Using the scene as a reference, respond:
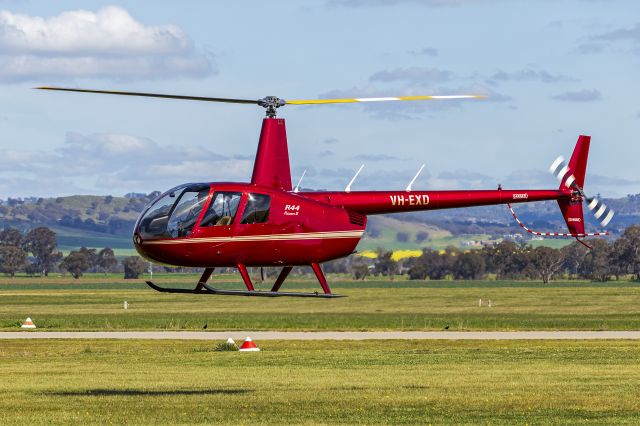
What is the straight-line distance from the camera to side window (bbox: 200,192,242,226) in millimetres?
31609

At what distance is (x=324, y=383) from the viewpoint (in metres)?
52.7

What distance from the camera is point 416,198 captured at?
3569 cm

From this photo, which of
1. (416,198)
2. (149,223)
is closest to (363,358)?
(416,198)

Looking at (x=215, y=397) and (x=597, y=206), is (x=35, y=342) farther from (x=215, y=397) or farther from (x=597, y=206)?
(x=597, y=206)

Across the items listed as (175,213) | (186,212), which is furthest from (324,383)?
(175,213)

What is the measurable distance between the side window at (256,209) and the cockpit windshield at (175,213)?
1.03 metres

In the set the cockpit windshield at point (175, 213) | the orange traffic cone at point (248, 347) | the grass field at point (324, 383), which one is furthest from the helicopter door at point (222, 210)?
the orange traffic cone at point (248, 347)

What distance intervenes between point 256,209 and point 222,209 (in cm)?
78

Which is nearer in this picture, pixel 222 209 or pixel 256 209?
pixel 222 209

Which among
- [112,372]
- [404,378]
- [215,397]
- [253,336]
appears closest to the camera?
[215,397]

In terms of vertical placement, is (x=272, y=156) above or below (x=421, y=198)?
above

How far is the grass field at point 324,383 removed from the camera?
4150 centimetres

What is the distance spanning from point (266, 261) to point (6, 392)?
2146 cm

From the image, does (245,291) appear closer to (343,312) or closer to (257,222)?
(257,222)
